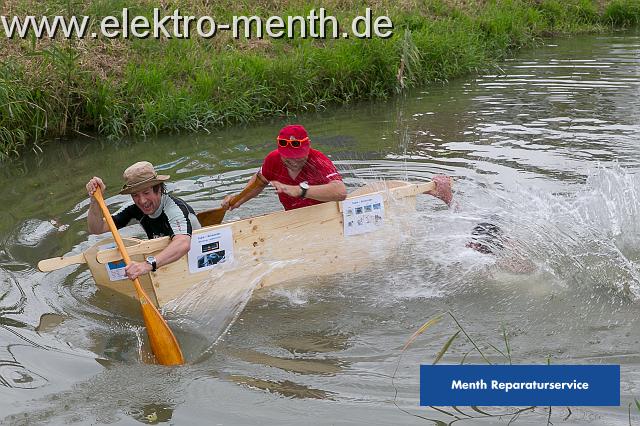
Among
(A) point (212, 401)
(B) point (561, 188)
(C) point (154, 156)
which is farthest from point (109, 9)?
(A) point (212, 401)

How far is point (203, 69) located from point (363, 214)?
21.3 feet

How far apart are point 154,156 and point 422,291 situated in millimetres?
5048

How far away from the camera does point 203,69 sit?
13227 millimetres

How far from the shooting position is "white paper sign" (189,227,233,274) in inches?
263

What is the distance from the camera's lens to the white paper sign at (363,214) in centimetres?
736

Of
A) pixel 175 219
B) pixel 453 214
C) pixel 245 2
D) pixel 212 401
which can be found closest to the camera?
pixel 212 401

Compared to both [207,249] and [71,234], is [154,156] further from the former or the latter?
[207,249]

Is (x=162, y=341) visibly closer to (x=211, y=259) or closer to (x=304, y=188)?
(x=211, y=259)

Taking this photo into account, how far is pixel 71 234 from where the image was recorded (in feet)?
28.4

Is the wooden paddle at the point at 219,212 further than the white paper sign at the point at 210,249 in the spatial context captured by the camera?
Yes

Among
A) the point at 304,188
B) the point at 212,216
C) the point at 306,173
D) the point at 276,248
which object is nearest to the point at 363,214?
the point at 306,173

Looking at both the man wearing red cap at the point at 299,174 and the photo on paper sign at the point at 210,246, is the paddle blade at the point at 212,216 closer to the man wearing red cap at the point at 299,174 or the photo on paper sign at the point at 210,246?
the man wearing red cap at the point at 299,174

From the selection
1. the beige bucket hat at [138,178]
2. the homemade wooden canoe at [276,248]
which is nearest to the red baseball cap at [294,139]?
the homemade wooden canoe at [276,248]

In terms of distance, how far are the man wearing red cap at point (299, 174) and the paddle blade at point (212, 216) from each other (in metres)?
0.08
